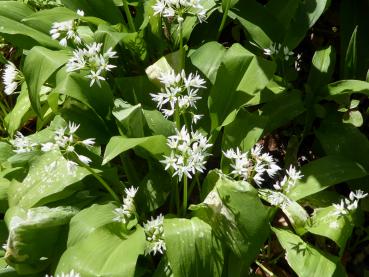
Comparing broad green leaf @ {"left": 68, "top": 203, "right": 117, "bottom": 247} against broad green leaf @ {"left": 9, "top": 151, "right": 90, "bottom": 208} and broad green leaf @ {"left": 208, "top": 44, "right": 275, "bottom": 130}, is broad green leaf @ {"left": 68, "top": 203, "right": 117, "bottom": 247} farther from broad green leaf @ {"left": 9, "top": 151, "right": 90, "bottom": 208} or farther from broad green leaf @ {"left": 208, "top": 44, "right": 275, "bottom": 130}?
broad green leaf @ {"left": 208, "top": 44, "right": 275, "bottom": 130}

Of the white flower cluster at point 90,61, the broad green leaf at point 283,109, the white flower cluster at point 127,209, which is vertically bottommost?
the white flower cluster at point 127,209

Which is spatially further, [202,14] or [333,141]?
[333,141]

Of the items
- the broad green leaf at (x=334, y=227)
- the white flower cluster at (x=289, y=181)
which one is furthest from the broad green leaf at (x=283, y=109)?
the broad green leaf at (x=334, y=227)

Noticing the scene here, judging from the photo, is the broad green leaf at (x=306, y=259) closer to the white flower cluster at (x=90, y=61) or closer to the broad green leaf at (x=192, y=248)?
the broad green leaf at (x=192, y=248)

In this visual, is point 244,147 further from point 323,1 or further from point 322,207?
point 323,1

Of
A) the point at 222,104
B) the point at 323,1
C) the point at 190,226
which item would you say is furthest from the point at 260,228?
the point at 323,1

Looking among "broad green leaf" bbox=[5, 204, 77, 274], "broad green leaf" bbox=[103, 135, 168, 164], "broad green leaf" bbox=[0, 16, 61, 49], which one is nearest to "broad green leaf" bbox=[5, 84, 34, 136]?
"broad green leaf" bbox=[0, 16, 61, 49]
